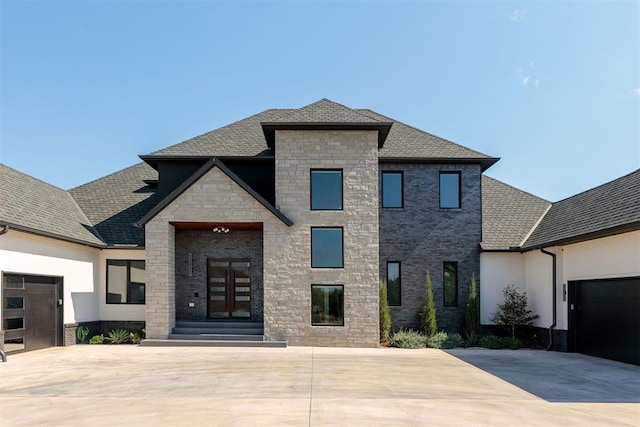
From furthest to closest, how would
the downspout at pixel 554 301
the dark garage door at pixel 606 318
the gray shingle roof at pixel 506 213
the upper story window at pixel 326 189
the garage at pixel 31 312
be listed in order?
the gray shingle roof at pixel 506 213 → the upper story window at pixel 326 189 → the downspout at pixel 554 301 → the garage at pixel 31 312 → the dark garage door at pixel 606 318

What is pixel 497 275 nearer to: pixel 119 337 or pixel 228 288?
pixel 228 288

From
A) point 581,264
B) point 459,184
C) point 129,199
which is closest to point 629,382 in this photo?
point 581,264

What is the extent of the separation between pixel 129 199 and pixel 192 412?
1418 cm

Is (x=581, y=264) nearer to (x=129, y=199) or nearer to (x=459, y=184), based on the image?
(x=459, y=184)

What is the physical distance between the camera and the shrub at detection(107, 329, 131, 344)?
1603 cm

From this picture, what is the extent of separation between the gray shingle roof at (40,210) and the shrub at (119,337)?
326 centimetres

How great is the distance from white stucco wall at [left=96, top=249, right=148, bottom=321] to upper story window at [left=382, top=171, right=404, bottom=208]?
9543 mm

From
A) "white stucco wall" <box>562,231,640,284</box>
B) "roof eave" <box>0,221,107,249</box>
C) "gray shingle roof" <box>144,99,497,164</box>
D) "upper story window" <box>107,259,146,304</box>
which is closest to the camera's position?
"white stucco wall" <box>562,231,640,284</box>

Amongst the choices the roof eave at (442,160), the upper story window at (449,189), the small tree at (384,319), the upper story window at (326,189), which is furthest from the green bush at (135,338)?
the upper story window at (449,189)

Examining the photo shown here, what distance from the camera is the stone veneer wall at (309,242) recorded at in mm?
15461

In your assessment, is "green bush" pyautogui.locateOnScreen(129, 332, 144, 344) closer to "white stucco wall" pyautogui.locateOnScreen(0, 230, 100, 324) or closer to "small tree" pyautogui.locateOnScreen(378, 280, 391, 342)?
"white stucco wall" pyautogui.locateOnScreen(0, 230, 100, 324)

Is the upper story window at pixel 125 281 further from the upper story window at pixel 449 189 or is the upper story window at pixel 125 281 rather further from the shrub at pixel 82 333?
the upper story window at pixel 449 189

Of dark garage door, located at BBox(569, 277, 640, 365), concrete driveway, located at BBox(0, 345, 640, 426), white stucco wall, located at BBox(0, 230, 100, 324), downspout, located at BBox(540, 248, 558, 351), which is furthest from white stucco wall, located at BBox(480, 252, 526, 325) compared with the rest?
white stucco wall, located at BBox(0, 230, 100, 324)

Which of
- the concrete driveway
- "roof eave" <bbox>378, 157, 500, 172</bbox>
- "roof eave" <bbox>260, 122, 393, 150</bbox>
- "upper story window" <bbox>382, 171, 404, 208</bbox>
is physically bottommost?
the concrete driveway
